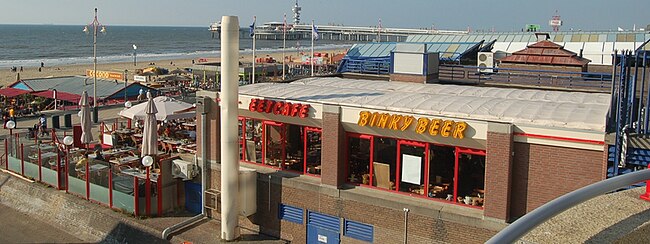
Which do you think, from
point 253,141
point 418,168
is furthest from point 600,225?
point 253,141

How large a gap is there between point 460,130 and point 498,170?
4.19 feet

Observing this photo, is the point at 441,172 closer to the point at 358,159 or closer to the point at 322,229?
the point at 358,159

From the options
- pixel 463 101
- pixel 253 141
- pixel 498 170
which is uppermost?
pixel 463 101

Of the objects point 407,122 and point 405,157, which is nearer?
point 407,122

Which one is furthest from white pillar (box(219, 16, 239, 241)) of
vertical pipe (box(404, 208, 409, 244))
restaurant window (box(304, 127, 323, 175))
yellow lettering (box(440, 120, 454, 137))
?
yellow lettering (box(440, 120, 454, 137))

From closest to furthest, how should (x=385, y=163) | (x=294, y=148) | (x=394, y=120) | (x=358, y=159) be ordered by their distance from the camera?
(x=394, y=120) < (x=385, y=163) < (x=358, y=159) < (x=294, y=148)

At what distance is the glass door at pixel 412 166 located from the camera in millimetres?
15938

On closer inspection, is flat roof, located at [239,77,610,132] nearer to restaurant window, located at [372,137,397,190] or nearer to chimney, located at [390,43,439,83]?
restaurant window, located at [372,137,397,190]

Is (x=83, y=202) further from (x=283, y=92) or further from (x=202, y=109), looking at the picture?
(x=283, y=92)

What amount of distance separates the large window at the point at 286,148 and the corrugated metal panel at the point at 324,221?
51.1 inches

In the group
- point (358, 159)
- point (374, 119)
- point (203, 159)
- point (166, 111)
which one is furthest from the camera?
point (166, 111)

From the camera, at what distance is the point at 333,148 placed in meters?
16.8

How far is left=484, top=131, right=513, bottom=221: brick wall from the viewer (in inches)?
560

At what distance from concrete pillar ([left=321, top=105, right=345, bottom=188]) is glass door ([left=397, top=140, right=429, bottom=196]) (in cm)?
161
